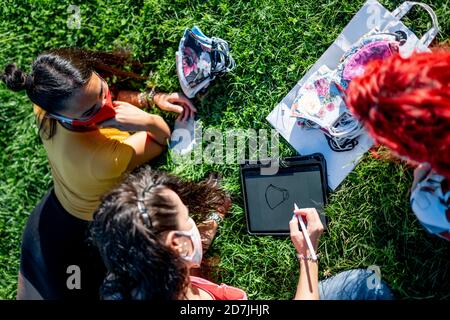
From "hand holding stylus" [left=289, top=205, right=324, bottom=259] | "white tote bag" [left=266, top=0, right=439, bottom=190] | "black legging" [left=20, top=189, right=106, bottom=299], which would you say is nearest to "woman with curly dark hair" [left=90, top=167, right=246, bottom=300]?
"hand holding stylus" [left=289, top=205, right=324, bottom=259]

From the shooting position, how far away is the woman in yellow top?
2594 millimetres

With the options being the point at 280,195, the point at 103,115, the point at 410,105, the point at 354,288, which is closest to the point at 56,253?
the point at 103,115

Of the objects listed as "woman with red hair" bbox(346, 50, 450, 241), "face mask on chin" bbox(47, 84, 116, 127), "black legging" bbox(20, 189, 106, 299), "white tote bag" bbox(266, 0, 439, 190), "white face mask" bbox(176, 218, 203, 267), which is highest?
"woman with red hair" bbox(346, 50, 450, 241)

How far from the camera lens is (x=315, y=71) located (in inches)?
120

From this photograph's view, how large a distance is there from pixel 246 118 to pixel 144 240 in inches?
46.3

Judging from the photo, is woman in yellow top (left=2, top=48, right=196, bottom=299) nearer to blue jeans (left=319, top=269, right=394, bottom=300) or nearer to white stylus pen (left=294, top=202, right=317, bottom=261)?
white stylus pen (left=294, top=202, right=317, bottom=261)

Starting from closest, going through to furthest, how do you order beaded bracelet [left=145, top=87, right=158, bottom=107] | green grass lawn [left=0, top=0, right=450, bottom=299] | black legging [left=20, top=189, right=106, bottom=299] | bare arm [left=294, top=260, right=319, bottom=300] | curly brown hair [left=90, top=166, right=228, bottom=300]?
1. curly brown hair [left=90, top=166, right=228, bottom=300]
2. bare arm [left=294, top=260, right=319, bottom=300]
3. green grass lawn [left=0, top=0, right=450, bottom=299]
4. black legging [left=20, top=189, right=106, bottom=299]
5. beaded bracelet [left=145, top=87, right=158, bottom=107]

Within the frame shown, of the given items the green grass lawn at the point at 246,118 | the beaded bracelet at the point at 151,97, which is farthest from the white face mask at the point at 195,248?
the beaded bracelet at the point at 151,97

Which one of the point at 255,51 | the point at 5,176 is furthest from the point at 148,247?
the point at 5,176

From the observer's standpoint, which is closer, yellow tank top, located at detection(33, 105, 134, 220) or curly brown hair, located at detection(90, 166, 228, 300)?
curly brown hair, located at detection(90, 166, 228, 300)

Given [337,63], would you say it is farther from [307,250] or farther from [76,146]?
[76,146]

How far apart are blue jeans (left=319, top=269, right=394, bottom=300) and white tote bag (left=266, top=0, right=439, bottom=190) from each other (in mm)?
510

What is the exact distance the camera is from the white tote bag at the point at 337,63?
114 inches

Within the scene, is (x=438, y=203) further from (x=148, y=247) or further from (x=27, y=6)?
(x=27, y=6)
